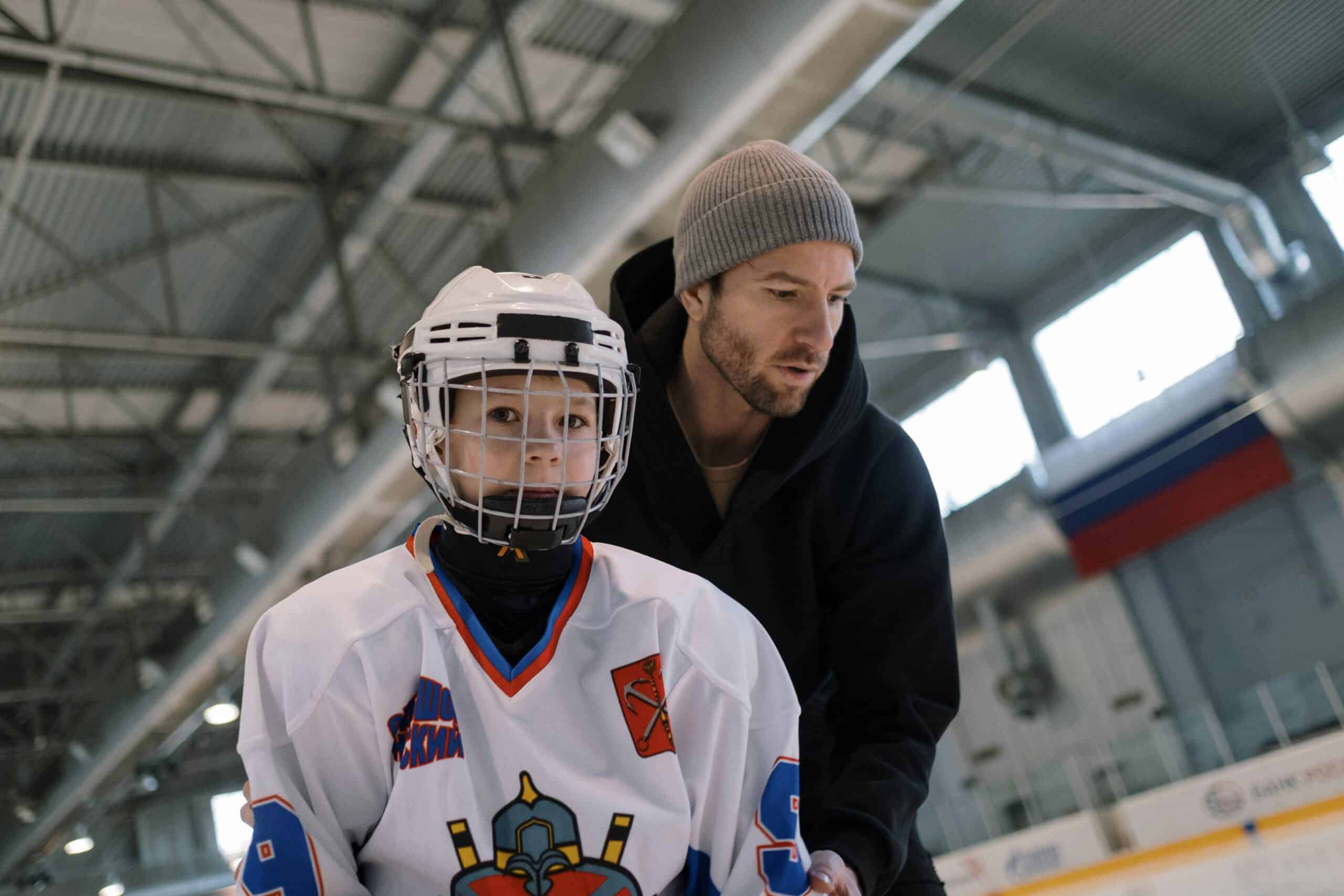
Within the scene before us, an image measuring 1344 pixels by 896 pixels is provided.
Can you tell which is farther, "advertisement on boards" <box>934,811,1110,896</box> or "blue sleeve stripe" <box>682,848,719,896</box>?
"advertisement on boards" <box>934,811,1110,896</box>

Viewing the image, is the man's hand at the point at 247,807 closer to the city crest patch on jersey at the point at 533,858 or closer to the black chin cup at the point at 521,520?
the city crest patch on jersey at the point at 533,858

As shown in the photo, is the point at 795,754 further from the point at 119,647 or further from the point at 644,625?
the point at 119,647

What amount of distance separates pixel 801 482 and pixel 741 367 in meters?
Result: 0.22

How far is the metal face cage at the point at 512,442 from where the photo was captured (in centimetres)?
136

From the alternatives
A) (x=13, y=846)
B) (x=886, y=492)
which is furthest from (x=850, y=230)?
(x=13, y=846)

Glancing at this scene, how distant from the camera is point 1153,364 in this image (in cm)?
1363

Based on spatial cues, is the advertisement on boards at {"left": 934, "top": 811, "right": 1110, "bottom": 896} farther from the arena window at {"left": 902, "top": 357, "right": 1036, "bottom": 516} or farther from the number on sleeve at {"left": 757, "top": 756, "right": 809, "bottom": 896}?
the number on sleeve at {"left": 757, "top": 756, "right": 809, "bottom": 896}

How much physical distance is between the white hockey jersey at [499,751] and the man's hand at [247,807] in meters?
0.02

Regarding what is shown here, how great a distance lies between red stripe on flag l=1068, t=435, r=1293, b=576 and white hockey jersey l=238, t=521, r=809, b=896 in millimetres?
13587

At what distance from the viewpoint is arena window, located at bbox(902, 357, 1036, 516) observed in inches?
643

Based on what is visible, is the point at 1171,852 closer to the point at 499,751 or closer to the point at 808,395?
the point at 808,395

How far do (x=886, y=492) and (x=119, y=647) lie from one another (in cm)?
1629

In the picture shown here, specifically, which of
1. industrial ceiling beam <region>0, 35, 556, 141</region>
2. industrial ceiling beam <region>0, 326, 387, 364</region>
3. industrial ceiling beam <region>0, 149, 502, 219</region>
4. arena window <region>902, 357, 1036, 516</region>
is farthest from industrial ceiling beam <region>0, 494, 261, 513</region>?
arena window <region>902, 357, 1036, 516</region>

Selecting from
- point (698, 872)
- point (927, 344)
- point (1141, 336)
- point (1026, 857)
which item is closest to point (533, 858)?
point (698, 872)
